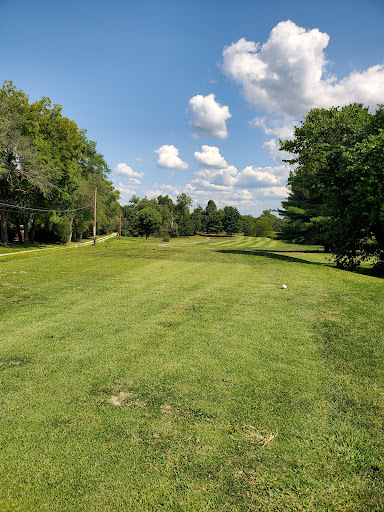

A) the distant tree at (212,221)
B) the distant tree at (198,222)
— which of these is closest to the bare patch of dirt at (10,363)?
the distant tree at (212,221)

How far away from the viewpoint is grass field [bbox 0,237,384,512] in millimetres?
2287

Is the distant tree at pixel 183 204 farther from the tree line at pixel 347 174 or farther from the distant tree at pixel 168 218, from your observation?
the tree line at pixel 347 174

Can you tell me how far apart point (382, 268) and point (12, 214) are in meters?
38.9

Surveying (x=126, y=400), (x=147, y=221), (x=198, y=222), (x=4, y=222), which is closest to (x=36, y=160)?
(x=4, y=222)

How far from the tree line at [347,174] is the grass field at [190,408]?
8327 millimetres

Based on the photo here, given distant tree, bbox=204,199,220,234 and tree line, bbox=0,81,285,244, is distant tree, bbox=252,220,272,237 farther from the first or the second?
tree line, bbox=0,81,285,244

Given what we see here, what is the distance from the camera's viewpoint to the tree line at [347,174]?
41.6 feet

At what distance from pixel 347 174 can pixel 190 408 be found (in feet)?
45.5

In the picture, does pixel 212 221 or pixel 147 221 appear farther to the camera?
pixel 212 221

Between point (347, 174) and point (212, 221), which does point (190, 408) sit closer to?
point (347, 174)

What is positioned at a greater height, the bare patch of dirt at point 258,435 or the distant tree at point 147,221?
the distant tree at point 147,221

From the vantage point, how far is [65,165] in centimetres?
3100

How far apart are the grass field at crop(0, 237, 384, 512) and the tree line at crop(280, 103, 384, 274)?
8.33 m

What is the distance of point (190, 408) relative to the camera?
10.7ft
